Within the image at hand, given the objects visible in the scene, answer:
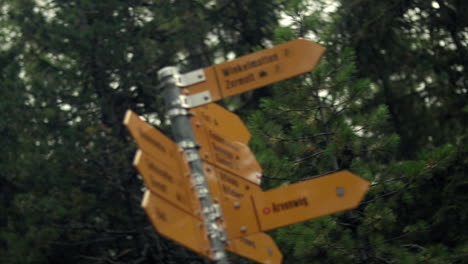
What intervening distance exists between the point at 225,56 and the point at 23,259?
5.05 metres

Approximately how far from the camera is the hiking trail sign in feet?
12.6

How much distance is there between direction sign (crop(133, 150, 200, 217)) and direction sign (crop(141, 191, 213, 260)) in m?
0.04

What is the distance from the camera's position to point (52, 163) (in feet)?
50.4

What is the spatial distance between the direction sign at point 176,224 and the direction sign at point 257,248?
0.67 ft

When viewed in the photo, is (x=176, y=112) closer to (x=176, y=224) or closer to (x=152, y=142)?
(x=152, y=142)

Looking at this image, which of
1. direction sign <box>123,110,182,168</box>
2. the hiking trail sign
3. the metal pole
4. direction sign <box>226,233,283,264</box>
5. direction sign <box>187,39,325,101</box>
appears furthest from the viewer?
direction sign <box>187,39,325,101</box>

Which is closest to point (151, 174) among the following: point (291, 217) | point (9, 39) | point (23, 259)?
point (291, 217)

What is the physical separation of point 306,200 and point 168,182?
0.73m

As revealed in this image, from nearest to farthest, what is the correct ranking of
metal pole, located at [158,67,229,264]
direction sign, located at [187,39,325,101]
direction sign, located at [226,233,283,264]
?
metal pole, located at [158,67,229,264] → direction sign, located at [226,233,283,264] → direction sign, located at [187,39,325,101]

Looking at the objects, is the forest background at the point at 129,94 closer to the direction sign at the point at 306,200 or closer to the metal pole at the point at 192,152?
the direction sign at the point at 306,200

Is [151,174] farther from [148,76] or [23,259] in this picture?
[148,76]

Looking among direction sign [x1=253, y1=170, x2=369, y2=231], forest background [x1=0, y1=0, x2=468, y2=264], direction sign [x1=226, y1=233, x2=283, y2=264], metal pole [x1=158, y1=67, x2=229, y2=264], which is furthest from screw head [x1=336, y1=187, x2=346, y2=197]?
forest background [x1=0, y1=0, x2=468, y2=264]

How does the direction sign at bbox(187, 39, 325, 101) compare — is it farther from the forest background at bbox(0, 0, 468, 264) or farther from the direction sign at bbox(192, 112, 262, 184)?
the forest background at bbox(0, 0, 468, 264)

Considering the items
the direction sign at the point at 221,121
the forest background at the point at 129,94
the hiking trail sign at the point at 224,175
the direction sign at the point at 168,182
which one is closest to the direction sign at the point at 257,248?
the hiking trail sign at the point at 224,175
